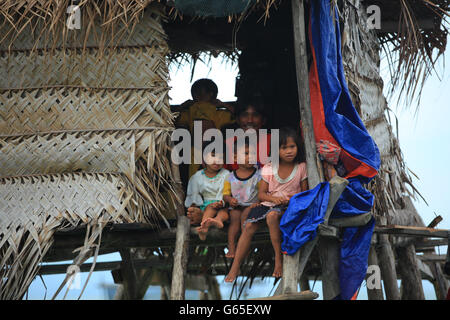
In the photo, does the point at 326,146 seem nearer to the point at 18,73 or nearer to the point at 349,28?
the point at 349,28

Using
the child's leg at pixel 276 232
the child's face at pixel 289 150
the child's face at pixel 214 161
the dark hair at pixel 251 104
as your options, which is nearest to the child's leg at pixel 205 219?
the child's face at pixel 214 161

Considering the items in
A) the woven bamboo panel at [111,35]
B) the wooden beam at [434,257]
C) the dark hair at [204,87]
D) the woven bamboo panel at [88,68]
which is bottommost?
the wooden beam at [434,257]

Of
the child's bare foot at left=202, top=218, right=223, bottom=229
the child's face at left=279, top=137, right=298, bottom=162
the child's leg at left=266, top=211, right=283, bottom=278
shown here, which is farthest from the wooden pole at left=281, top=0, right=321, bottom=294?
the child's bare foot at left=202, top=218, right=223, bottom=229

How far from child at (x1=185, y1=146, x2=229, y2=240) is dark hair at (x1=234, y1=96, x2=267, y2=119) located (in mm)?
718

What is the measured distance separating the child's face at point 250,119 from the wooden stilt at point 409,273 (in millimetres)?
2686

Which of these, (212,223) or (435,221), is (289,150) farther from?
(435,221)

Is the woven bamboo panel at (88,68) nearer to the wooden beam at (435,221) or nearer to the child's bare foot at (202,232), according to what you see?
the child's bare foot at (202,232)

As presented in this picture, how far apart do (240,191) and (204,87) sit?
155cm

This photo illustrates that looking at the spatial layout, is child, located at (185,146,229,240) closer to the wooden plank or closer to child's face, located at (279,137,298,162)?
child's face, located at (279,137,298,162)

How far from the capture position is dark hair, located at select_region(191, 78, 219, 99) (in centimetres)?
675

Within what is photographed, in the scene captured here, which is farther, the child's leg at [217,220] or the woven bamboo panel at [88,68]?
the woven bamboo panel at [88,68]

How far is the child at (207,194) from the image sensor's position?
546cm
